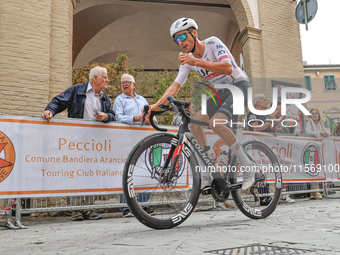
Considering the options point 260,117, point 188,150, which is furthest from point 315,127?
point 188,150

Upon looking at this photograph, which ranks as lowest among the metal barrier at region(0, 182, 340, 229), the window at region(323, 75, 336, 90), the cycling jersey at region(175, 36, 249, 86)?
the metal barrier at region(0, 182, 340, 229)

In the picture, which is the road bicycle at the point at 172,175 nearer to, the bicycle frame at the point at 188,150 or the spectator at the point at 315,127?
the bicycle frame at the point at 188,150

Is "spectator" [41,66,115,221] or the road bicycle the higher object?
"spectator" [41,66,115,221]

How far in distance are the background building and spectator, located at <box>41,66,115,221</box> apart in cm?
205

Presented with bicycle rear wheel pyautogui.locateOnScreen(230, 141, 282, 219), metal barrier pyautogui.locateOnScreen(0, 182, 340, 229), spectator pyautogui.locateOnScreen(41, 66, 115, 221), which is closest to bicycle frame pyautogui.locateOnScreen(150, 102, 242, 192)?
bicycle rear wheel pyautogui.locateOnScreen(230, 141, 282, 219)

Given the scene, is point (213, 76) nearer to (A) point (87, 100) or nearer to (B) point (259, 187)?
(B) point (259, 187)

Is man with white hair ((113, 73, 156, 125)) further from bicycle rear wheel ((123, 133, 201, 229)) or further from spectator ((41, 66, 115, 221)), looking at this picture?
bicycle rear wheel ((123, 133, 201, 229))

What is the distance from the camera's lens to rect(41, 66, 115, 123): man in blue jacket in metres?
5.01

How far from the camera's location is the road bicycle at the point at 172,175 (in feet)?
9.11

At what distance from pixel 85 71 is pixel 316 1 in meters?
7.91

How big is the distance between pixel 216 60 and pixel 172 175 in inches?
45.9

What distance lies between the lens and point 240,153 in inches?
132

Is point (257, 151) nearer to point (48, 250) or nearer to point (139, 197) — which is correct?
point (139, 197)

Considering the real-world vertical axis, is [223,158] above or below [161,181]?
above
